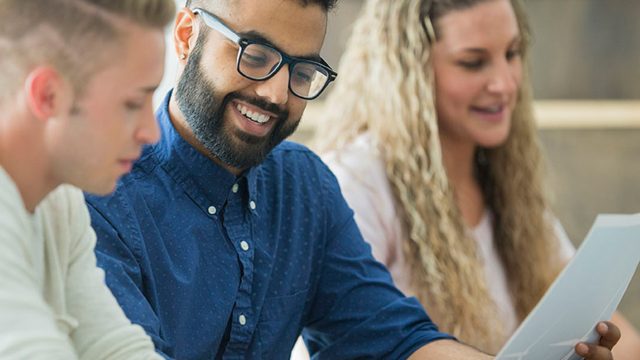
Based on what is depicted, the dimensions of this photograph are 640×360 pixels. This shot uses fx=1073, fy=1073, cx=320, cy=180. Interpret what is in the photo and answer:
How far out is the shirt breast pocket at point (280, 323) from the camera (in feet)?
4.99

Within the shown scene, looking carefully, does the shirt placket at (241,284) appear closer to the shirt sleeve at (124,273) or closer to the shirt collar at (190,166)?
the shirt collar at (190,166)

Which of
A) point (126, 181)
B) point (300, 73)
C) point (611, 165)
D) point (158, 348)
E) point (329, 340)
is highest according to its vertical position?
point (300, 73)

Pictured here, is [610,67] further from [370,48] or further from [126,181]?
[126,181]

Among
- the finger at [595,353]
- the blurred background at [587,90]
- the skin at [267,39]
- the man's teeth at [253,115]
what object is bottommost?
the blurred background at [587,90]

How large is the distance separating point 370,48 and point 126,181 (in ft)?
3.33

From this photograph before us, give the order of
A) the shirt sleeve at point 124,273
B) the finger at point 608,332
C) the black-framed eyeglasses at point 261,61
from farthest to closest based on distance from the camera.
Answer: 1. the finger at point 608,332
2. the black-framed eyeglasses at point 261,61
3. the shirt sleeve at point 124,273

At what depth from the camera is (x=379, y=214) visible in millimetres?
2090

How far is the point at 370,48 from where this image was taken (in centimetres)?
230

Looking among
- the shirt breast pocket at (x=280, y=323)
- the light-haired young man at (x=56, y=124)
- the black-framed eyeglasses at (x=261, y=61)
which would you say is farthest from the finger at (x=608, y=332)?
the light-haired young man at (x=56, y=124)

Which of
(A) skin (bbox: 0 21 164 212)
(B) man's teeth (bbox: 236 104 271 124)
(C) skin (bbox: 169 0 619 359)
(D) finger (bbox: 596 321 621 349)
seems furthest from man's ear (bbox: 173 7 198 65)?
(D) finger (bbox: 596 321 621 349)

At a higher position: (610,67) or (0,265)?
(0,265)

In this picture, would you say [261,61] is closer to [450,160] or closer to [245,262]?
[245,262]

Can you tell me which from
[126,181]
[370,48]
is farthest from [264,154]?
[370,48]

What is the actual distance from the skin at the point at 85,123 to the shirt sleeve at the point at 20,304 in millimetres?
38
